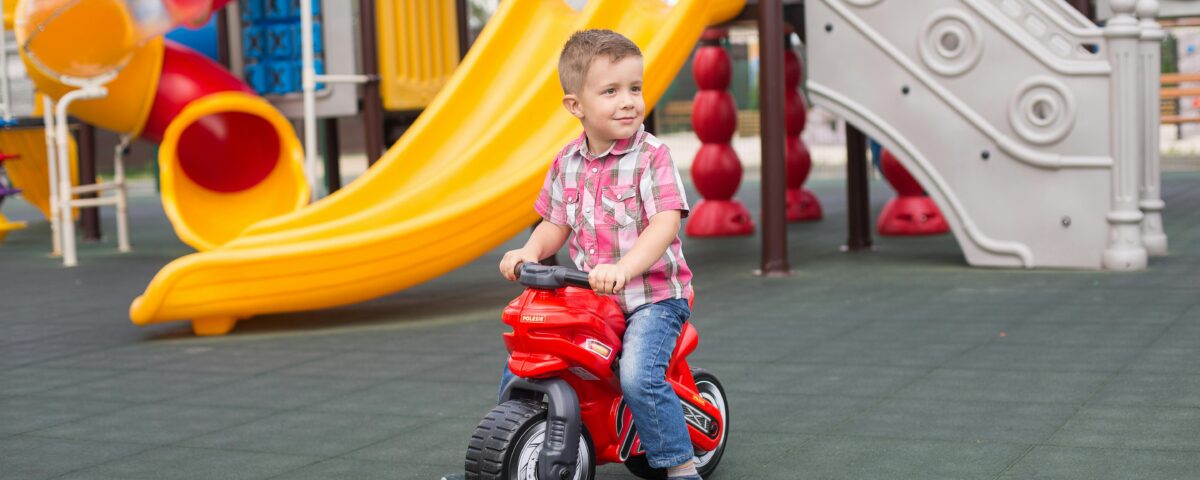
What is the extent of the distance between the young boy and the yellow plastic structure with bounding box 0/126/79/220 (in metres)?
13.0

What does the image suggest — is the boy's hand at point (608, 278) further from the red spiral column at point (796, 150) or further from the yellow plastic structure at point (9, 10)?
the red spiral column at point (796, 150)

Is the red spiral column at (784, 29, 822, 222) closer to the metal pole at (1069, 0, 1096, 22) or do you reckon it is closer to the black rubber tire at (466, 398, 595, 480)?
the metal pole at (1069, 0, 1096, 22)

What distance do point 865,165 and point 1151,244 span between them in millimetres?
2261

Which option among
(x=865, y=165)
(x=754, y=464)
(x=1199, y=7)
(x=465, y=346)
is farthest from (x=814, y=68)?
(x=754, y=464)

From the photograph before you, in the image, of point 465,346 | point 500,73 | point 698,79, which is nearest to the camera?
point 465,346

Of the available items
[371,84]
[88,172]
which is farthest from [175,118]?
[88,172]

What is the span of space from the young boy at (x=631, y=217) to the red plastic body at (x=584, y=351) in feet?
0.24

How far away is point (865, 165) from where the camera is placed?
1102 cm

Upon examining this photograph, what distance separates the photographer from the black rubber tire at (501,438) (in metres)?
3.52

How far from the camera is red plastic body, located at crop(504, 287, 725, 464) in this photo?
356 centimetres

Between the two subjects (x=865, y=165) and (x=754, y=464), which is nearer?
(x=754, y=464)

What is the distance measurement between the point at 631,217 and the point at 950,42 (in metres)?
6.48

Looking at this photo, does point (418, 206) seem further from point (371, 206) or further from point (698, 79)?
point (698, 79)

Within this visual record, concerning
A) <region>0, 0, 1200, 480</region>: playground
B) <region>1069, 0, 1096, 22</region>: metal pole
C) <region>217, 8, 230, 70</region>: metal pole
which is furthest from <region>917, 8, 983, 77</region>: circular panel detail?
<region>217, 8, 230, 70</region>: metal pole
